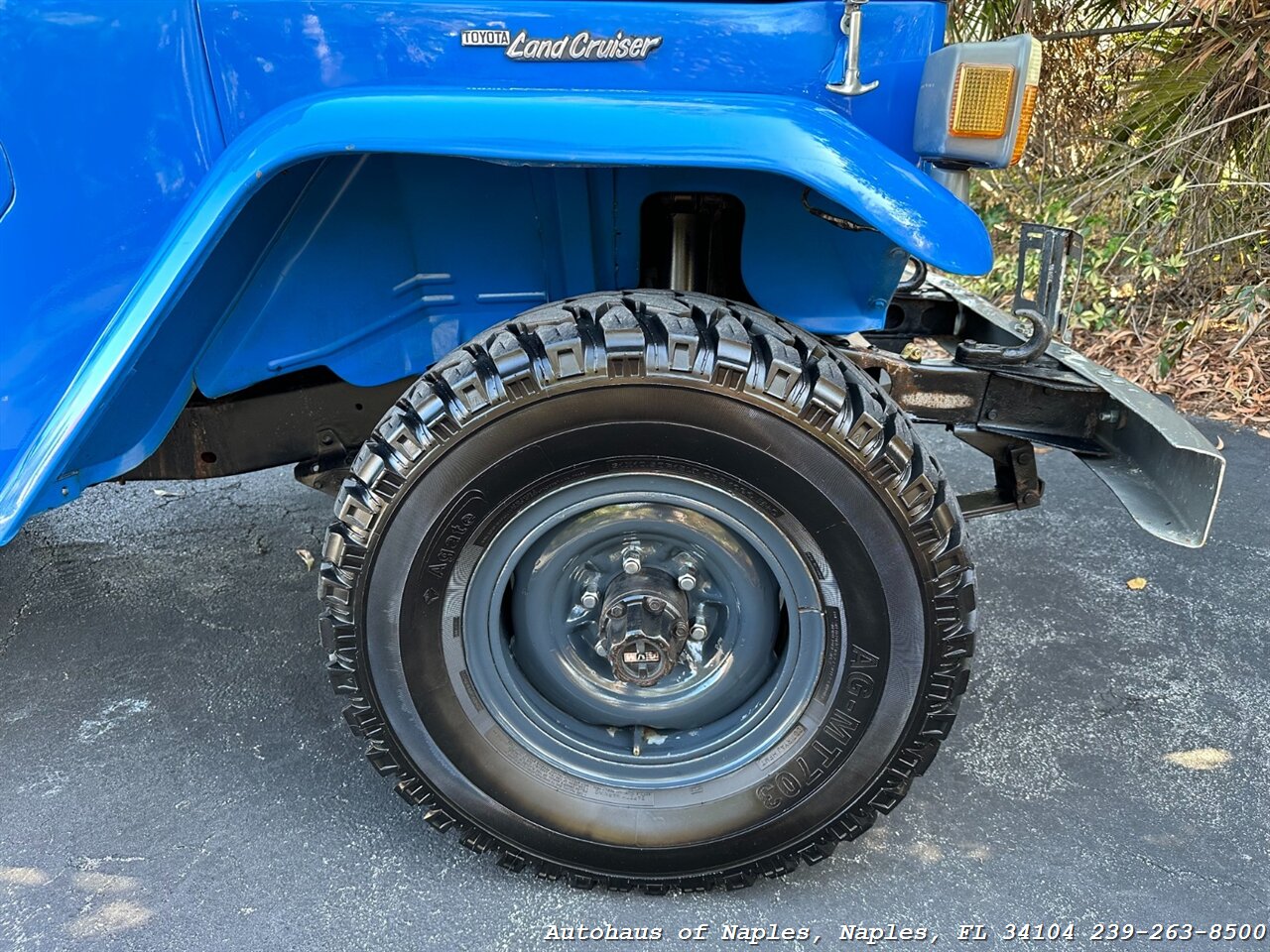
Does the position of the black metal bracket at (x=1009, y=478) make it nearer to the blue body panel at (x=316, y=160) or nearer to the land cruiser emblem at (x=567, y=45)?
the blue body panel at (x=316, y=160)

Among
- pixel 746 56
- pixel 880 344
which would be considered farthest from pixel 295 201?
pixel 880 344

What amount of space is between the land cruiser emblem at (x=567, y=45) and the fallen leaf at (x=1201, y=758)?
2.09 meters

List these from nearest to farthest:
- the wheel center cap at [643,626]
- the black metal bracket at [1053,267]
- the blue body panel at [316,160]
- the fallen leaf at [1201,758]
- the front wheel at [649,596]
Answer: the blue body panel at [316,160] < the front wheel at [649,596] < the wheel center cap at [643,626] < the black metal bracket at [1053,267] < the fallen leaf at [1201,758]

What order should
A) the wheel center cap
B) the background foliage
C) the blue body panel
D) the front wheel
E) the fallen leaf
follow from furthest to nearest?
1. the background foliage
2. the fallen leaf
3. the wheel center cap
4. the front wheel
5. the blue body panel

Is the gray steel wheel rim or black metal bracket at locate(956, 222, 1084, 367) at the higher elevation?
black metal bracket at locate(956, 222, 1084, 367)

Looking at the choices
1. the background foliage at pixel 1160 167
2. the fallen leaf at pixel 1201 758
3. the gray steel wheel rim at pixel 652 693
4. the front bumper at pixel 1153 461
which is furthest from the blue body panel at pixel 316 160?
the background foliage at pixel 1160 167

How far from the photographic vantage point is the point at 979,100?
1.65 meters

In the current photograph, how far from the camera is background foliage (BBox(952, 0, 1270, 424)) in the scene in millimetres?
4574

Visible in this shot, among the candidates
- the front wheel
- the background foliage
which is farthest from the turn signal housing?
the background foliage

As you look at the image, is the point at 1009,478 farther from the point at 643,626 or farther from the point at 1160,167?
the point at 1160,167

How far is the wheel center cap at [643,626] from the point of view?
6.26 ft

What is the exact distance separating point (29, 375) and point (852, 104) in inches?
63.5

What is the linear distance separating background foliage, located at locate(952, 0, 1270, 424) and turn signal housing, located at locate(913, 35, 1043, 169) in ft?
10.7

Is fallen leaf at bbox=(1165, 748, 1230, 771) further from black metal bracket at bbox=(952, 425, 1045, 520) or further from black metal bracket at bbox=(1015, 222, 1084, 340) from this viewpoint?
black metal bracket at bbox=(1015, 222, 1084, 340)
